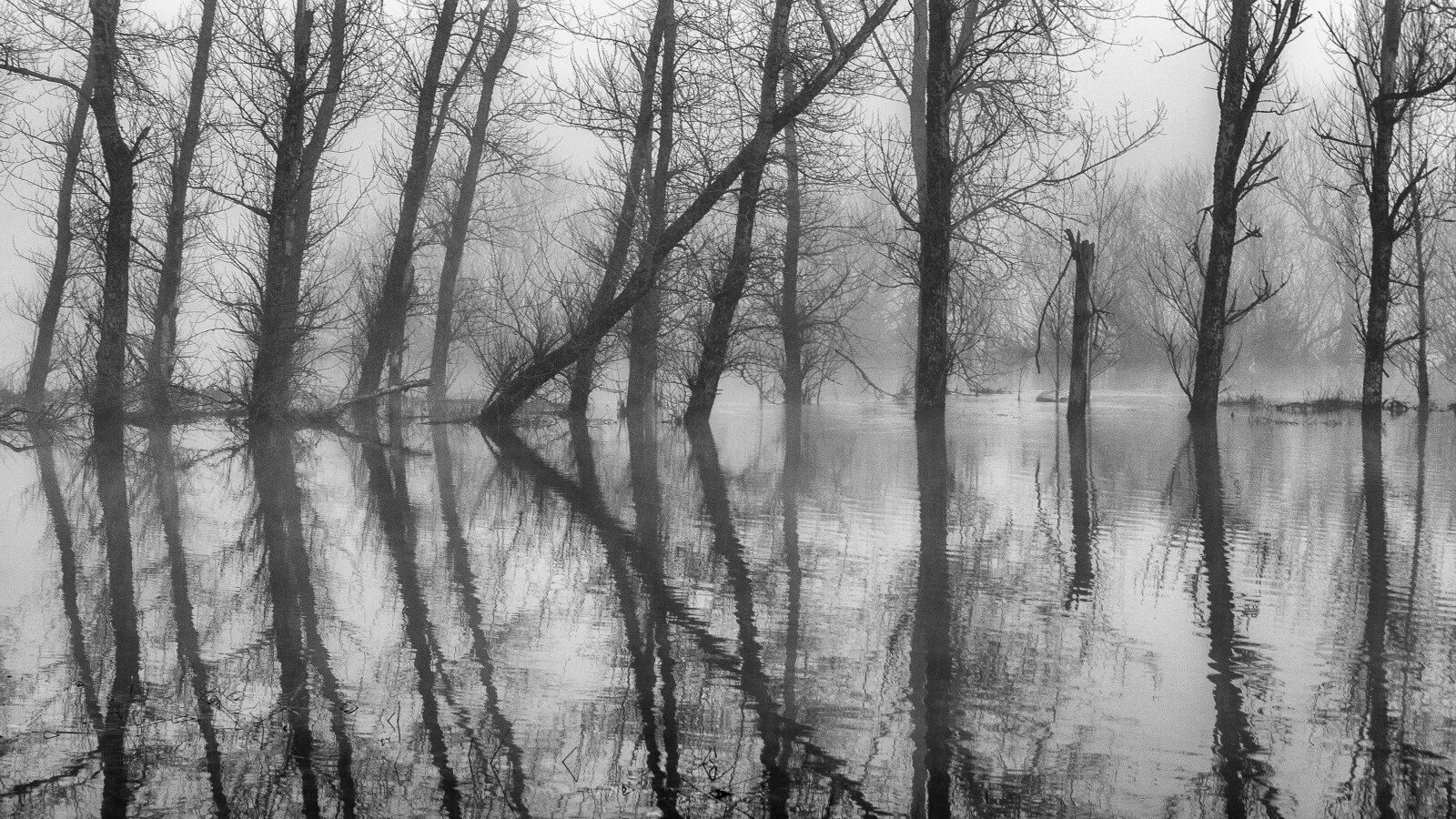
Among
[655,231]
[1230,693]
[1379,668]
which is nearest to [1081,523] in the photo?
[1379,668]

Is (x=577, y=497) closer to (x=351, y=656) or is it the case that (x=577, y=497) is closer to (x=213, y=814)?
(x=351, y=656)

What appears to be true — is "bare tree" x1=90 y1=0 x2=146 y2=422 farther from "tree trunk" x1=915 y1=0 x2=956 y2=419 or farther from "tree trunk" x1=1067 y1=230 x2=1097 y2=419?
"tree trunk" x1=1067 y1=230 x2=1097 y2=419

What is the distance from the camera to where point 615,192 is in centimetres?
1600

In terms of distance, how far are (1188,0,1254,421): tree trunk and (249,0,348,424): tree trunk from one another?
11.0m

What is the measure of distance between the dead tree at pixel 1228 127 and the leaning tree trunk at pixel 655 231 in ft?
21.6

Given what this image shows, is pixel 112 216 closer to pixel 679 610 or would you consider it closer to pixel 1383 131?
pixel 679 610

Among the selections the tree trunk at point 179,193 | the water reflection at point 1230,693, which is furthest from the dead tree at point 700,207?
the water reflection at point 1230,693

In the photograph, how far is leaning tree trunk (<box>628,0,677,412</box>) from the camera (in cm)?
1562

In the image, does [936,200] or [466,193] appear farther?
[466,193]

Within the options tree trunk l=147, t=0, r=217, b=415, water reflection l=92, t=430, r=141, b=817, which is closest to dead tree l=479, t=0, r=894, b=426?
tree trunk l=147, t=0, r=217, b=415

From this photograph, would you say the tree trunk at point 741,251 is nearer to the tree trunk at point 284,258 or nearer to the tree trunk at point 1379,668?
the tree trunk at point 284,258

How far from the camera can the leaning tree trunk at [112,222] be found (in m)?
13.6

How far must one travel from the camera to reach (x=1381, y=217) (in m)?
17.7

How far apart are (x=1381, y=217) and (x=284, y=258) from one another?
49.1ft
